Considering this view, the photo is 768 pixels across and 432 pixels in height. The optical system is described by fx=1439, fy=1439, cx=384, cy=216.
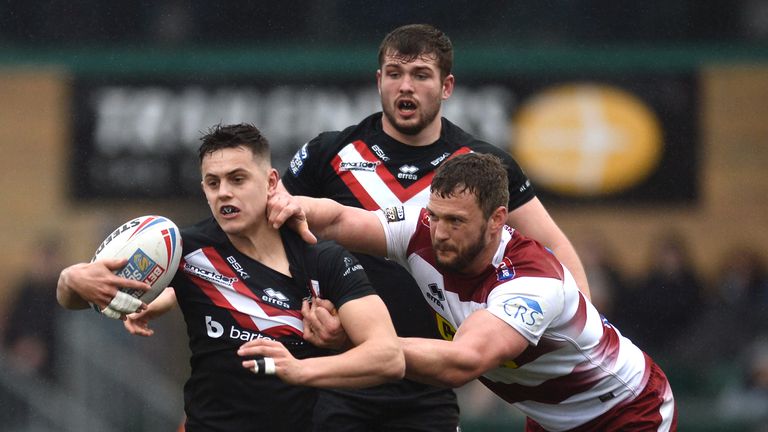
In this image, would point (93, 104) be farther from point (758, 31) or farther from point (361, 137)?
point (361, 137)

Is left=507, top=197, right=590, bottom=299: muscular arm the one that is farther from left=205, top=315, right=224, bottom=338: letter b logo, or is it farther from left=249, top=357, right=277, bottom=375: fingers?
left=249, top=357, right=277, bottom=375: fingers

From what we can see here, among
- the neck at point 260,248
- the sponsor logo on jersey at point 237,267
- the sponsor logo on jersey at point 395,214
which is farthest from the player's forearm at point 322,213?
the sponsor logo on jersey at point 237,267

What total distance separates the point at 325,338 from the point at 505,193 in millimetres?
1051

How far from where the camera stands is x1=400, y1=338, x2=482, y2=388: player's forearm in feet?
19.4

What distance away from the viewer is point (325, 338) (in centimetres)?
584

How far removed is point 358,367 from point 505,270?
37.7 inches

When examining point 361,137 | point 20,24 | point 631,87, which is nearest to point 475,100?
point 631,87

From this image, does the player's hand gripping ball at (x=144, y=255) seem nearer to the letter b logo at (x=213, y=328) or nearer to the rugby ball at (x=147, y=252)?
the rugby ball at (x=147, y=252)

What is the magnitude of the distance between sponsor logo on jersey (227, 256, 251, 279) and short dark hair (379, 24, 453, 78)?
64.4 inches

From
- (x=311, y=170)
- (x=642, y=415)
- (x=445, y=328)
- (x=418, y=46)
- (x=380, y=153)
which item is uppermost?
(x=418, y=46)

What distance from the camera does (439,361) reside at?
19.4 feet

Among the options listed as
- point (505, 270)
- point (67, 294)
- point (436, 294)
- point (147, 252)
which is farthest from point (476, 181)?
point (67, 294)

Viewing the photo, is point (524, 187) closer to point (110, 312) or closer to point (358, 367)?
point (358, 367)

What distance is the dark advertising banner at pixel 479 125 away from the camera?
1529 centimetres
